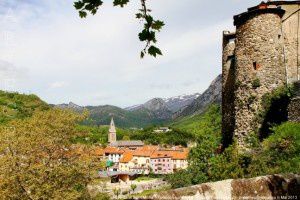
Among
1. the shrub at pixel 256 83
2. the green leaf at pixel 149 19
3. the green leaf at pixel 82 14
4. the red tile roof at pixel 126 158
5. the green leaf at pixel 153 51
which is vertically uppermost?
the shrub at pixel 256 83

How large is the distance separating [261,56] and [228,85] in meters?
4.20

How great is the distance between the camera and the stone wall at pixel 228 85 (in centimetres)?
2380

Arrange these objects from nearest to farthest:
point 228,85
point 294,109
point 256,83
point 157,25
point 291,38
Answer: point 157,25 → point 294,109 → point 256,83 → point 291,38 → point 228,85

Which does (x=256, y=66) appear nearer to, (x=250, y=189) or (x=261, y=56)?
(x=261, y=56)

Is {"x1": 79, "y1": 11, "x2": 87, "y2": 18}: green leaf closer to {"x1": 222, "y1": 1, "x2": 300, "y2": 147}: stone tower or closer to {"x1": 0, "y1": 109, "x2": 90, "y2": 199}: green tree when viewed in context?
{"x1": 222, "y1": 1, "x2": 300, "y2": 147}: stone tower

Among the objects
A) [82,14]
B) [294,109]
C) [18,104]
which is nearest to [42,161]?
[294,109]

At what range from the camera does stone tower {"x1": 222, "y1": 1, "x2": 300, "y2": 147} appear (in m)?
20.3

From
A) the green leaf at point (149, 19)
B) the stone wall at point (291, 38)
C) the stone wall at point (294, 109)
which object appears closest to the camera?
the green leaf at point (149, 19)

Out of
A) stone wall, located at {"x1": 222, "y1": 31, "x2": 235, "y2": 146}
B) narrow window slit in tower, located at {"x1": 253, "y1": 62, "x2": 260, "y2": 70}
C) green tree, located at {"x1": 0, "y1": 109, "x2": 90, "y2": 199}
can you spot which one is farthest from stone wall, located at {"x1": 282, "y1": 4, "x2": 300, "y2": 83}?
green tree, located at {"x1": 0, "y1": 109, "x2": 90, "y2": 199}

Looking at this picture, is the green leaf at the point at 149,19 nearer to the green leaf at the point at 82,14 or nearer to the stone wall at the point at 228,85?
the green leaf at the point at 82,14

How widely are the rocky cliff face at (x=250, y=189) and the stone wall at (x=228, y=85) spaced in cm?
1946

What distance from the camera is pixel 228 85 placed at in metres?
24.3

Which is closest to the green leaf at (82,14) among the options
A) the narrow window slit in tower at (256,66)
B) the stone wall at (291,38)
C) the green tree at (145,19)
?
the green tree at (145,19)

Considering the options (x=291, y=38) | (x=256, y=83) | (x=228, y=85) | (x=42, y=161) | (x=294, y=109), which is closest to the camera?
(x=294, y=109)
